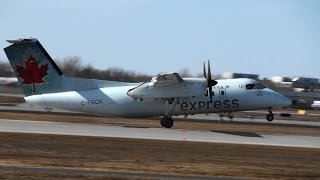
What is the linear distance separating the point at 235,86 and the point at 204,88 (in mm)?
2943

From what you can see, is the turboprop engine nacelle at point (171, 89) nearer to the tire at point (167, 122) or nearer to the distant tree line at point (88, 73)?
the tire at point (167, 122)

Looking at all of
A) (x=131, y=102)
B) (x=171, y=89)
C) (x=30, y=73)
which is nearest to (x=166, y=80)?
(x=171, y=89)

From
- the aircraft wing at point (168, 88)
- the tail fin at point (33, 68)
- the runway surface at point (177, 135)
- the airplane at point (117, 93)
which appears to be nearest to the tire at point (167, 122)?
the airplane at point (117, 93)

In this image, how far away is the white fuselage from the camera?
106 ft

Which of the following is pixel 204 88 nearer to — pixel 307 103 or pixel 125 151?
pixel 125 151

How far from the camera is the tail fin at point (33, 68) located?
32.1 metres

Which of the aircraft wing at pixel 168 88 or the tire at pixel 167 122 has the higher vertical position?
the aircraft wing at pixel 168 88

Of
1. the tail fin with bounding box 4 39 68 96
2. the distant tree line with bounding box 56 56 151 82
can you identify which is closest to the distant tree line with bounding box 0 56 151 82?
the distant tree line with bounding box 56 56 151 82

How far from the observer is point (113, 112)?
3278 cm

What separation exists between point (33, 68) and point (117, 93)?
20.1ft

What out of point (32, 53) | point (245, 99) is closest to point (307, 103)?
point (245, 99)

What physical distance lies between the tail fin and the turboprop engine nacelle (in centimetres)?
540

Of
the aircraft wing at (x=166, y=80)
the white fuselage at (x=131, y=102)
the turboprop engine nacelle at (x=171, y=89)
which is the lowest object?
the white fuselage at (x=131, y=102)

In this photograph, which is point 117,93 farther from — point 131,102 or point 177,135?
point 177,135
